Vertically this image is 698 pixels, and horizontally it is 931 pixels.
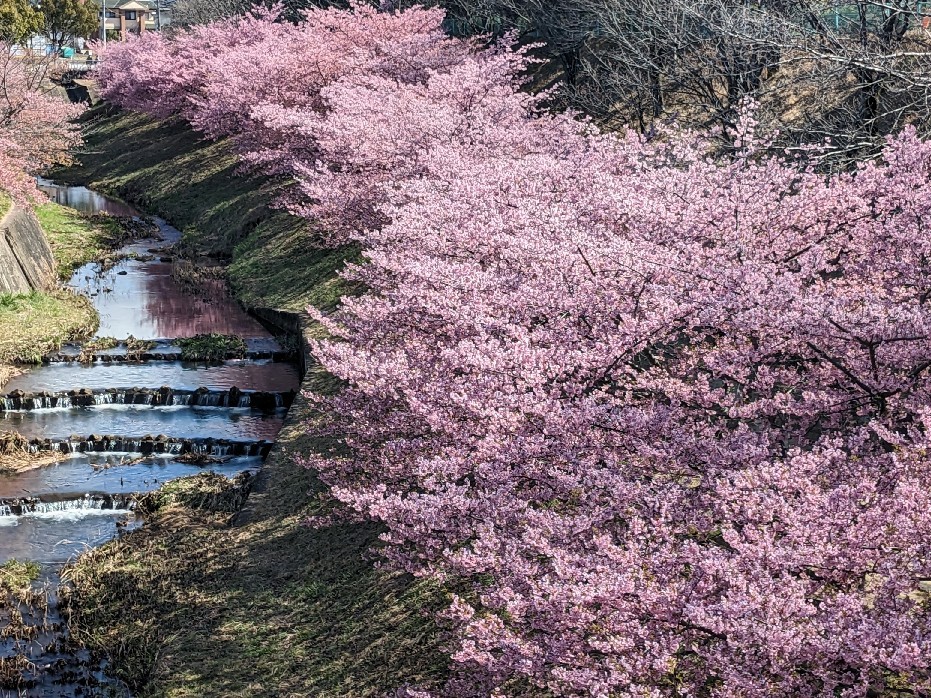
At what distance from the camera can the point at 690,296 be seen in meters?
7.01

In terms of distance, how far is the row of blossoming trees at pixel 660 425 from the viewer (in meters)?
5.06

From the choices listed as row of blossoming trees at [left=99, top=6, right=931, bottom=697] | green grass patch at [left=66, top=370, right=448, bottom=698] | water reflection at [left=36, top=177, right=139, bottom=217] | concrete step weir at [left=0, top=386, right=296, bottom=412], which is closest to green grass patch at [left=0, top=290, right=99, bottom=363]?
concrete step weir at [left=0, top=386, right=296, bottom=412]

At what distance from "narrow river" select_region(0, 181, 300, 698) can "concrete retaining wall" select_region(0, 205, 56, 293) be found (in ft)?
4.95

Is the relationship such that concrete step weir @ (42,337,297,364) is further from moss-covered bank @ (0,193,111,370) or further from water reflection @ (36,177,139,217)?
water reflection @ (36,177,139,217)

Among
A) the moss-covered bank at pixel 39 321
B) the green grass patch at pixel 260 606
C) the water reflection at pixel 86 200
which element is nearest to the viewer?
the green grass patch at pixel 260 606

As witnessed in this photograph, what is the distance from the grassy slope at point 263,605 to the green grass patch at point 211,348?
4.92 meters

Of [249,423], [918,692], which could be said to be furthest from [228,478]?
[918,692]

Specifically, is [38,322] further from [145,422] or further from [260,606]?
[260,606]

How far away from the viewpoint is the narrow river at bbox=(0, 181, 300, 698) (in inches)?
486

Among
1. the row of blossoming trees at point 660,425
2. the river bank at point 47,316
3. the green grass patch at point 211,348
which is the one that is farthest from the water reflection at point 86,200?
the row of blossoming trees at point 660,425

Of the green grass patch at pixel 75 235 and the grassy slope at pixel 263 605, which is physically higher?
the grassy slope at pixel 263 605

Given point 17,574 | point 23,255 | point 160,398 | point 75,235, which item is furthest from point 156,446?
point 75,235

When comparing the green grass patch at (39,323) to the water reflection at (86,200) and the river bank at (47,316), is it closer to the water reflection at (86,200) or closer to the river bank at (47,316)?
the river bank at (47,316)

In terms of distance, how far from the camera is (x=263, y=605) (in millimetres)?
10188
